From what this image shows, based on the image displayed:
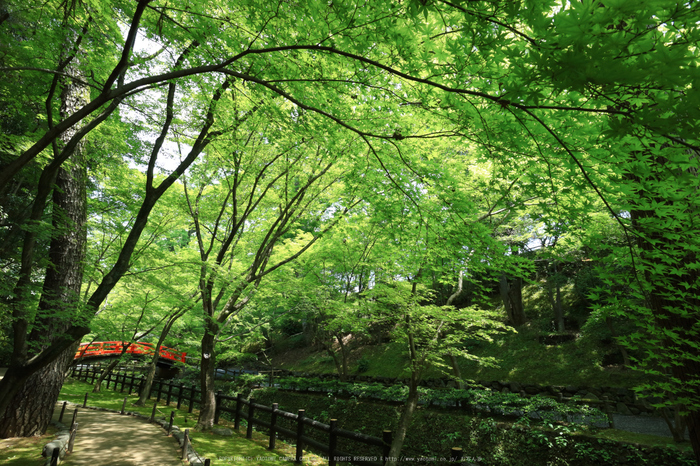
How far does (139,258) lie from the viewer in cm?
755

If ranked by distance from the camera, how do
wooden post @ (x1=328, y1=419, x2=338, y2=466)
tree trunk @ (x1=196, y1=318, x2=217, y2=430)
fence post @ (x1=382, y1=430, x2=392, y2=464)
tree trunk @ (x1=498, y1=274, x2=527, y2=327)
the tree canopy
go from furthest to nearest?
1. tree trunk @ (x1=498, y1=274, x2=527, y2=327)
2. tree trunk @ (x1=196, y1=318, x2=217, y2=430)
3. wooden post @ (x1=328, y1=419, x2=338, y2=466)
4. fence post @ (x1=382, y1=430, x2=392, y2=464)
5. the tree canopy

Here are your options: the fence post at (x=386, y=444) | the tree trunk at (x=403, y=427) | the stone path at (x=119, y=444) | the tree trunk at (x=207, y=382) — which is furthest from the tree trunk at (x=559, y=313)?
the stone path at (x=119, y=444)

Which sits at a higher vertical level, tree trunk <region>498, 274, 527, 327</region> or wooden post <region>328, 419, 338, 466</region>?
tree trunk <region>498, 274, 527, 327</region>

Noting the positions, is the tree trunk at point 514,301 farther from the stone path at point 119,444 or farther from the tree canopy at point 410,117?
the stone path at point 119,444

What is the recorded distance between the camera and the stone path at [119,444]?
5.27m

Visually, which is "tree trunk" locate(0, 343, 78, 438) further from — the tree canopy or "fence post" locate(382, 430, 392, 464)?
"fence post" locate(382, 430, 392, 464)

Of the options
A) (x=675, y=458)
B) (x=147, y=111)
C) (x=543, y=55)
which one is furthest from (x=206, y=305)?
(x=675, y=458)

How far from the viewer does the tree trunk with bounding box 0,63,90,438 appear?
521 centimetres

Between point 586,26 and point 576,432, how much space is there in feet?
27.4

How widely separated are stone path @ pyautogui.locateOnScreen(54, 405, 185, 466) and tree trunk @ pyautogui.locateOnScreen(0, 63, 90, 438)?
0.97 meters

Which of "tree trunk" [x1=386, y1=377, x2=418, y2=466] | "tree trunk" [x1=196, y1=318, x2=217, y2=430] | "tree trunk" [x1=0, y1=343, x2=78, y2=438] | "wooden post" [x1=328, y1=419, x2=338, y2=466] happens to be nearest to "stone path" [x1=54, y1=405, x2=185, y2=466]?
"tree trunk" [x1=0, y1=343, x2=78, y2=438]

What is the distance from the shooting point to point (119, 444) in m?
6.23

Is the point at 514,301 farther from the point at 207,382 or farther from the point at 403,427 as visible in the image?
the point at 207,382

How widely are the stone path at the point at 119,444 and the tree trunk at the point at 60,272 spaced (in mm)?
968
